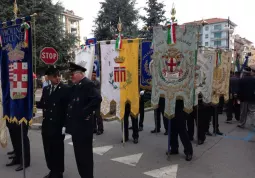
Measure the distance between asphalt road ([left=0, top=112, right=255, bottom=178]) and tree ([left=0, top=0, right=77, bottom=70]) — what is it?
17.0 m

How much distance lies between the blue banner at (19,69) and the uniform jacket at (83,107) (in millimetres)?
799

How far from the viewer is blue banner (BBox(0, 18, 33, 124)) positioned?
3.77 meters

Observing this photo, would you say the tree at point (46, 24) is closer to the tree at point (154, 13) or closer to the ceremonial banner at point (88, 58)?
the tree at point (154, 13)

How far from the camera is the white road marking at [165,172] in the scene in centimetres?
417

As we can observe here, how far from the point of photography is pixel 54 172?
13.1 feet

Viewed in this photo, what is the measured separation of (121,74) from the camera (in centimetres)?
590

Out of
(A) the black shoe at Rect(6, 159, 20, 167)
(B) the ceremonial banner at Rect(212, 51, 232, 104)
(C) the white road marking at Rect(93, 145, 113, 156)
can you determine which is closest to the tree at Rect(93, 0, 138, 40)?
(B) the ceremonial banner at Rect(212, 51, 232, 104)

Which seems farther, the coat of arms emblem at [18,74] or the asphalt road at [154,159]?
the asphalt road at [154,159]

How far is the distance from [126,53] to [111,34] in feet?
57.6

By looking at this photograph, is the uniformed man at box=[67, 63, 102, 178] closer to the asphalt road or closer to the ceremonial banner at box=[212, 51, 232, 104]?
the asphalt road

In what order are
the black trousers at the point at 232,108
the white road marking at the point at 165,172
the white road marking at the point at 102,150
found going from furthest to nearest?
the black trousers at the point at 232,108 → the white road marking at the point at 102,150 → the white road marking at the point at 165,172

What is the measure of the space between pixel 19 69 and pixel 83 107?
3.89ft

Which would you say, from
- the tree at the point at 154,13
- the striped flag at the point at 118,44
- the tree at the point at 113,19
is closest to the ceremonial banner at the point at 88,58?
the striped flag at the point at 118,44

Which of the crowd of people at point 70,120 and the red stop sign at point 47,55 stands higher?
the red stop sign at point 47,55
